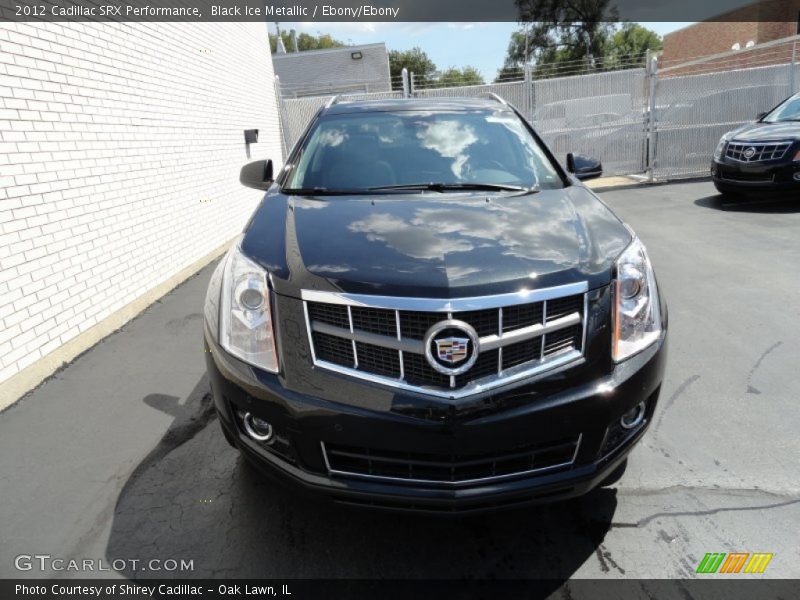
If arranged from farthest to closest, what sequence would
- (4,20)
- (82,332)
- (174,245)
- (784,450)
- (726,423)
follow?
(174,245) → (82,332) → (4,20) → (726,423) → (784,450)

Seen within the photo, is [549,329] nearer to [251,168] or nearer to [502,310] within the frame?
[502,310]

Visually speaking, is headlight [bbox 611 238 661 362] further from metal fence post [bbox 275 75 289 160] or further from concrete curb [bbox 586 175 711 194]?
metal fence post [bbox 275 75 289 160]

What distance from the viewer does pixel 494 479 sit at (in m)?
1.78

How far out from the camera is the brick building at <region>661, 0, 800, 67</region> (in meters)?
25.1

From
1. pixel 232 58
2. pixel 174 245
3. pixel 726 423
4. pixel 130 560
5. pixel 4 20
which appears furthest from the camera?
pixel 232 58

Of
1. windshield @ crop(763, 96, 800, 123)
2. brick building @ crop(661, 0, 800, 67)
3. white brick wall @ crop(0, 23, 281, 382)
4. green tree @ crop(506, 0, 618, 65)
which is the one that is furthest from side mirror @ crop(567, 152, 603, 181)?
green tree @ crop(506, 0, 618, 65)

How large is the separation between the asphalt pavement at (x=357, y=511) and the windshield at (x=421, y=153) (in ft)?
5.02

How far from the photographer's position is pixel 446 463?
176 cm

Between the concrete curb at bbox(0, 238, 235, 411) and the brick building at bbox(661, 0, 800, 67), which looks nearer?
the concrete curb at bbox(0, 238, 235, 411)

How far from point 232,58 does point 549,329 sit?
8.69 meters

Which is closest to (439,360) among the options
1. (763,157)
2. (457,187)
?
(457,187)

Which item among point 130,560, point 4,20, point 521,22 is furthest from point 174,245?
point 521,22

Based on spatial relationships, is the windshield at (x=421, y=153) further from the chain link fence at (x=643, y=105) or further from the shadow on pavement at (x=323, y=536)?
the chain link fence at (x=643, y=105)

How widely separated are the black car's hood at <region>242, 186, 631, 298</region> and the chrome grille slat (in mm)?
6759
